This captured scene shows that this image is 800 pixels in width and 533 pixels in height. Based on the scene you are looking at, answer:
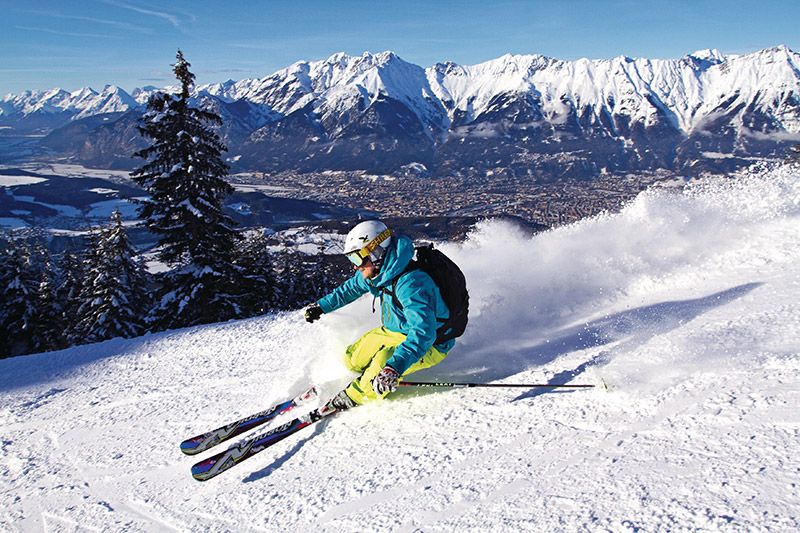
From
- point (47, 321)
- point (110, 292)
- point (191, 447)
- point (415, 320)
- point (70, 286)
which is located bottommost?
point (47, 321)

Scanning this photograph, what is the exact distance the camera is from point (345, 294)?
21.0 feet

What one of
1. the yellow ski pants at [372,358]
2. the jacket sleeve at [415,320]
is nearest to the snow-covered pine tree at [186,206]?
the yellow ski pants at [372,358]

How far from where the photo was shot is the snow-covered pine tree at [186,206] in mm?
17578

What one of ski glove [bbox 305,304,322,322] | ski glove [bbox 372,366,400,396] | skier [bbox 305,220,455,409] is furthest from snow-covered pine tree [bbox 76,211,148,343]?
ski glove [bbox 372,366,400,396]

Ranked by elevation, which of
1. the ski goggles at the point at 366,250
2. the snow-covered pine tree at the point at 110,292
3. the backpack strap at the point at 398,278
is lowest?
the snow-covered pine tree at the point at 110,292

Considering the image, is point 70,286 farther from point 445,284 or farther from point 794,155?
point 794,155

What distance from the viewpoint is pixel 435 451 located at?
427 centimetres

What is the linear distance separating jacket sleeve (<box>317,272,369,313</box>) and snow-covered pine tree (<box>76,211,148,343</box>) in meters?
17.2

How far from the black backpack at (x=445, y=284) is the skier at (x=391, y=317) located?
60mm

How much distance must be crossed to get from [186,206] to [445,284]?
1465 centimetres

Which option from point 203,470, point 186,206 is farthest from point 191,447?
point 186,206

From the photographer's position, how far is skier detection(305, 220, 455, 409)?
15.7 feet

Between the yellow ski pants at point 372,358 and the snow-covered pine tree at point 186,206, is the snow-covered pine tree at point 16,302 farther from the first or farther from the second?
the yellow ski pants at point 372,358

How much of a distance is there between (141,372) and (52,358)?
249 cm
